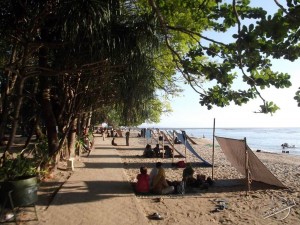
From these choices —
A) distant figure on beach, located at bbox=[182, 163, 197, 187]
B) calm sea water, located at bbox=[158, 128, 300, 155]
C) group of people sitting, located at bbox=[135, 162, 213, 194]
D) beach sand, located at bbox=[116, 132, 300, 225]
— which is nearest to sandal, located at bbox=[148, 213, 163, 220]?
beach sand, located at bbox=[116, 132, 300, 225]

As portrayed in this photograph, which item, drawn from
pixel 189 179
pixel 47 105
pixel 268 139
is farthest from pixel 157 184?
pixel 268 139

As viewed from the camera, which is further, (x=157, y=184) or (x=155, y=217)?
(x=157, y=184)

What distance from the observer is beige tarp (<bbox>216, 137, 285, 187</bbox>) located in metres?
8.65

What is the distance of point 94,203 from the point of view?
659 cm

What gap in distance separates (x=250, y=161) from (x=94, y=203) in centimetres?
447

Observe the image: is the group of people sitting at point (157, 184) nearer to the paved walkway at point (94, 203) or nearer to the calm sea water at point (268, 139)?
the paved walkway at point (94, 203)

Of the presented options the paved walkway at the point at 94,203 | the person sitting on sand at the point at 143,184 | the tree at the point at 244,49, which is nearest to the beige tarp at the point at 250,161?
the person sitting on sand at the point at 143,184

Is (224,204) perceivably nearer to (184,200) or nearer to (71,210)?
(184,200)

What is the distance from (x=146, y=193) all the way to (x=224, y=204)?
1.95m

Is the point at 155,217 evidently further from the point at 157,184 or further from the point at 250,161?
the point at 250,161

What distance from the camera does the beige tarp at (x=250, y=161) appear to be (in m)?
8.65

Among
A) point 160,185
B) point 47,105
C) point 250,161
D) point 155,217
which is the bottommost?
point 155,217

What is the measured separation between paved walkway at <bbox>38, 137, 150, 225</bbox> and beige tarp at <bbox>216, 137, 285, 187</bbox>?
10.4 ft

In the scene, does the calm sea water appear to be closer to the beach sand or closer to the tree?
the beach sand
